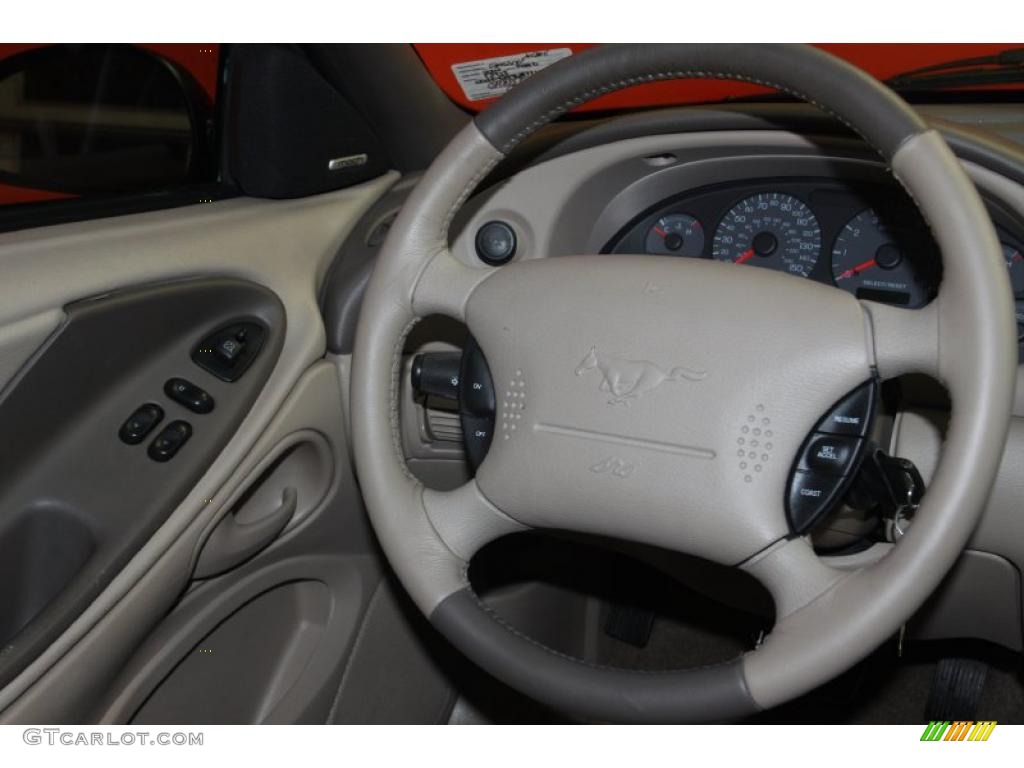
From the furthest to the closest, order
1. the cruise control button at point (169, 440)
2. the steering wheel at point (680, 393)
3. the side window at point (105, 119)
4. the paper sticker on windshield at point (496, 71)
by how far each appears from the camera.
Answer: the paper sticker on windshield at point (496, 71) → the side window at point (105, 119) → the cruise control button at point (169, 440) → the steering wheel at point (680, 393)

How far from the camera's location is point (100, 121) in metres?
1.38

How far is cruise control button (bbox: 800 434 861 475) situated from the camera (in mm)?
980

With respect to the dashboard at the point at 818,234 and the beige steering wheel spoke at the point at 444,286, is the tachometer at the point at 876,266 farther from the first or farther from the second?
the beige steering wheel spoke at the point at 444,286

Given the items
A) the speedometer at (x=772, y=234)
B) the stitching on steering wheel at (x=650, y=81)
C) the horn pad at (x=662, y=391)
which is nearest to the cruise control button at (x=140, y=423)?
the horn pad at (x=662, y=391)

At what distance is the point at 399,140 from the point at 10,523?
2.24ft

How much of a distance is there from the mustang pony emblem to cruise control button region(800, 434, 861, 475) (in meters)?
0.11

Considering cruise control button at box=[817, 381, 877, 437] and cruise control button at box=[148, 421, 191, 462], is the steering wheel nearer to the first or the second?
cruise control button at box=[817, 381, 877, 437]

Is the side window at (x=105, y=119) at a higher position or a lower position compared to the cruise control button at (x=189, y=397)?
higher

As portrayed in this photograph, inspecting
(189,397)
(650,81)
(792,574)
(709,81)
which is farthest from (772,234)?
(189,397)

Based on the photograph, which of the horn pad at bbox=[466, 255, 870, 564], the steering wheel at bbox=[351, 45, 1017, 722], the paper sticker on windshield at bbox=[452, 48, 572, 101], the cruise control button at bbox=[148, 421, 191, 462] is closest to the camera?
the steering wheel at bbox=[351, 45, 1017, 722]

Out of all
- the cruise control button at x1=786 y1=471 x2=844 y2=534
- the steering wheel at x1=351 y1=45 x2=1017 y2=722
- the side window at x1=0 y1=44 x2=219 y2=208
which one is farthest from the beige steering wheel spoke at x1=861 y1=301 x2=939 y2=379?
the side window at x1=0 y1=44 x2=219 y2=208

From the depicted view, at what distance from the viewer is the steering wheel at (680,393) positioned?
87cm

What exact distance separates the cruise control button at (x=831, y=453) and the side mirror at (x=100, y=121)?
2.72 ft

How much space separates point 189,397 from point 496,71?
0.58 meters
